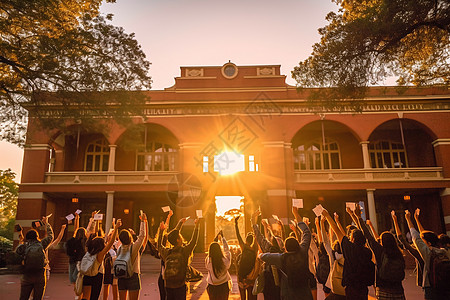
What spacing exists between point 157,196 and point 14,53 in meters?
14.7

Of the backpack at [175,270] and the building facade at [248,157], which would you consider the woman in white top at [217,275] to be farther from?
the building facade at [248,157]

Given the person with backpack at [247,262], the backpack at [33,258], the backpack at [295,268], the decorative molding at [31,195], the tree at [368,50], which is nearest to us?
the backpack at [295,268]

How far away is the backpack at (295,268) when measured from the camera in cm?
425

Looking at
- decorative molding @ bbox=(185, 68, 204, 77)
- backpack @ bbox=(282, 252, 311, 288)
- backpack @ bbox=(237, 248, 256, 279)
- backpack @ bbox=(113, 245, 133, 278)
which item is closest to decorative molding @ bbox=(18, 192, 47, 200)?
decorative molding @ bbox=(185, 68, 204, 77)

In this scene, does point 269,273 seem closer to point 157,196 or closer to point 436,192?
point 157,196

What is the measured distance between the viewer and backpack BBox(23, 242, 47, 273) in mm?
5742

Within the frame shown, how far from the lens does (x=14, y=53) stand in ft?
31.3

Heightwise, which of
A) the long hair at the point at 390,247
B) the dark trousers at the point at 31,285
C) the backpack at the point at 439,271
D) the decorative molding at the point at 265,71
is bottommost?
the dark trousers at the point at 31,285

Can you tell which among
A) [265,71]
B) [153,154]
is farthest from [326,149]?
[153,154]

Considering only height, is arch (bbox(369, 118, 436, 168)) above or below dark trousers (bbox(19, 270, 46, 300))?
above

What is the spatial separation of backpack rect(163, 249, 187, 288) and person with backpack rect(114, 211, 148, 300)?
0.95m

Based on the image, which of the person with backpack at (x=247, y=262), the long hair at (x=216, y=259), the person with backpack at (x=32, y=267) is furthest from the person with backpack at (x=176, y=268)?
the person with backpack at (x=32, y=267)

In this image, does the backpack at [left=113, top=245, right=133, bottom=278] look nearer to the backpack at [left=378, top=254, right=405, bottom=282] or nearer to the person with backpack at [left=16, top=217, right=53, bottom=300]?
the person with backpack at [left=16, top=217, right=53, bottom=300]

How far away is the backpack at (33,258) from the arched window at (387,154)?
2265 cm
